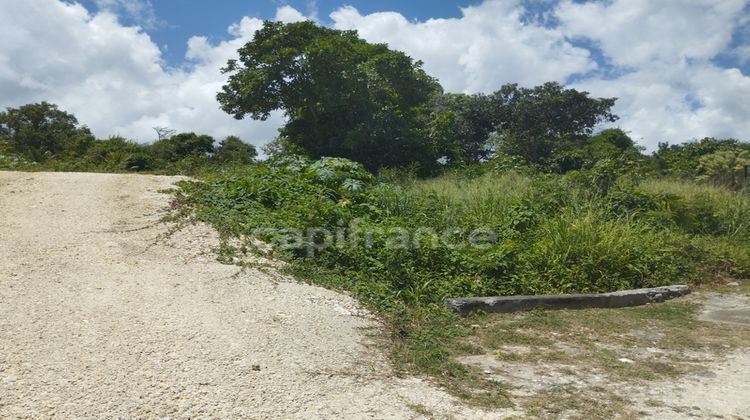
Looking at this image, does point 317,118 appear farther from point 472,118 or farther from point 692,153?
point 692,153

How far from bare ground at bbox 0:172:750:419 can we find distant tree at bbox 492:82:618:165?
21.9m

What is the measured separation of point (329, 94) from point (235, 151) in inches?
110

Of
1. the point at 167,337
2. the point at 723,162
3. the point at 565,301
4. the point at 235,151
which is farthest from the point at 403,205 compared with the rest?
the point at 723,162

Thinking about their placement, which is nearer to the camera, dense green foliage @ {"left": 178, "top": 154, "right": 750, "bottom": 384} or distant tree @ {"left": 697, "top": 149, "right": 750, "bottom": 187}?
dense green foliage @ {"left": 178, "top": 154, "right": 750, "bottom": 384}

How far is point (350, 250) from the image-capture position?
6168 mm

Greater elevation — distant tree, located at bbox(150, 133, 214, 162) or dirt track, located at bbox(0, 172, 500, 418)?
distant tree, located at bbox(150, 133, 214, 162)

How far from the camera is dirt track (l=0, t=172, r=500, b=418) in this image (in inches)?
121

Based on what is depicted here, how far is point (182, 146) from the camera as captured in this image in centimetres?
1434

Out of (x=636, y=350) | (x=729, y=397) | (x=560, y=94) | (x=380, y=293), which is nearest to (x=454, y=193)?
(x=380, y=293)

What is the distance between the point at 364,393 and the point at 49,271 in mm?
3157

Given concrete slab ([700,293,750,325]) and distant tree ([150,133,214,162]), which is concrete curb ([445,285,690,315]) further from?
distant tree ([150,133,214,162])

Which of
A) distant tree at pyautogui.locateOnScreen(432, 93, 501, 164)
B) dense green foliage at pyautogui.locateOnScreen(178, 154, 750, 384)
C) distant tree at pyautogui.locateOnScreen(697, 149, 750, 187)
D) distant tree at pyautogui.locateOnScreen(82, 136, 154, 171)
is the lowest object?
dense green foliage at pyautogui.locateOnScreen(178, 154, 750, 384)

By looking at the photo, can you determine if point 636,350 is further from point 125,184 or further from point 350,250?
point 125,184

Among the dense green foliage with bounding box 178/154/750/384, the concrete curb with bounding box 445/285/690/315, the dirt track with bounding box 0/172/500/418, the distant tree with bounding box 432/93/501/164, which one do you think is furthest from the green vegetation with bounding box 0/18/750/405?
the distant tree with bounding box 432/93/501/164
